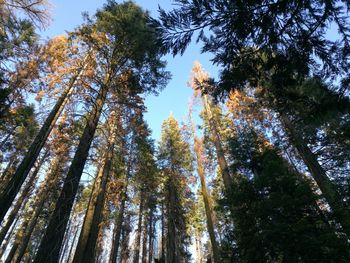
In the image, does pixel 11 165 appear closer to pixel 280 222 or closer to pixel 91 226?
Answer: pixel 91 226

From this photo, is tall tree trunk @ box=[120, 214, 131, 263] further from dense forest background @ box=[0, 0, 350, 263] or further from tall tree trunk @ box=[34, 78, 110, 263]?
tall tree trunk @ box=[34, 78, 110, 263]

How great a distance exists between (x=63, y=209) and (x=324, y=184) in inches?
346

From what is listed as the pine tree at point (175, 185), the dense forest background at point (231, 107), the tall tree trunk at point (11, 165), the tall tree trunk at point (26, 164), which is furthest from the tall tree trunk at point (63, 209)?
the tall tree trunk at point (11, 165)

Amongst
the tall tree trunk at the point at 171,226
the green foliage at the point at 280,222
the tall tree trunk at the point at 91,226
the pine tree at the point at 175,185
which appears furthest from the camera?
the pine tree at the point at 175,185

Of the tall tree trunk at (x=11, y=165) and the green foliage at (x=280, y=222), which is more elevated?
the tall tree trunk at (x=11, y=165)

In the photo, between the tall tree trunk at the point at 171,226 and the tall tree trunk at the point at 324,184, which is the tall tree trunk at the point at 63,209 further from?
the tall tree trunk at the point at 171,226

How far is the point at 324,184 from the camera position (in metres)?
9.12

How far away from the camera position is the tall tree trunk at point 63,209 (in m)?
5.81

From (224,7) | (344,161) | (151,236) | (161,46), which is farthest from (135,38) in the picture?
(151,236)

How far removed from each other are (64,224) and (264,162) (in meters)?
6.80

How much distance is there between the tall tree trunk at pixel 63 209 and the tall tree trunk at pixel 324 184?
5716 mm

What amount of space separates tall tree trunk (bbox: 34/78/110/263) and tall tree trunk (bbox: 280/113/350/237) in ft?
18.8

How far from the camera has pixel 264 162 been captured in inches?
359

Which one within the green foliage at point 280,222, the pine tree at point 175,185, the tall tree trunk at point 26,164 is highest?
the pine tree at point 175,185
